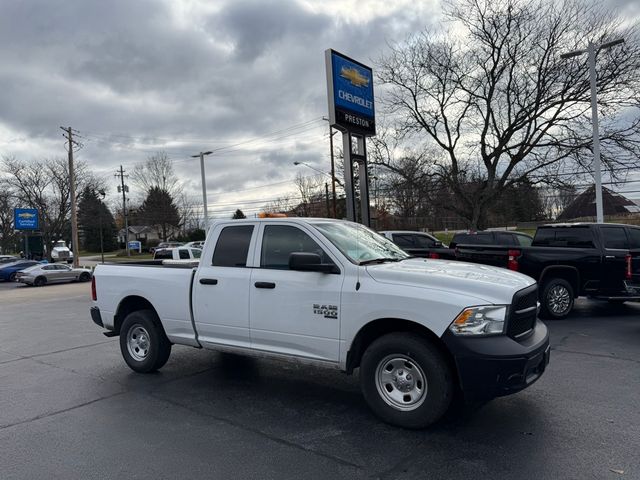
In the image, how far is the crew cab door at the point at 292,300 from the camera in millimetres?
4637

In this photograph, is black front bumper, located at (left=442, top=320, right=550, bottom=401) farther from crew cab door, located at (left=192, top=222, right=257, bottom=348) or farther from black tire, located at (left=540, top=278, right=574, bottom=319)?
black tire, located at (left=540, top=278, right=574, bottom=319)

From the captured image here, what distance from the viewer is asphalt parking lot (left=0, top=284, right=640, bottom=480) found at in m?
3.62

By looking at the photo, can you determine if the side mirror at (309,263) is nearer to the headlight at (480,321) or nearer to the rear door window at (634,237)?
the headlight at (480,321)

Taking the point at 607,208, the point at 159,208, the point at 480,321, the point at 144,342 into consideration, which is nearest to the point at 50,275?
the point at 144,342

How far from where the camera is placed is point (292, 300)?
15.9 ft

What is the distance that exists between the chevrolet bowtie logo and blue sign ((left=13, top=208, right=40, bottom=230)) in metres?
49.4

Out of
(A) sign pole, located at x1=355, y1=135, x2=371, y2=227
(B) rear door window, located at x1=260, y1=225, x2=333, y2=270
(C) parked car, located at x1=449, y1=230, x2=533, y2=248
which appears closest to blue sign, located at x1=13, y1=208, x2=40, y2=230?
(A) sign pole, located at x1=355, y1=135, x2=371, y2=227

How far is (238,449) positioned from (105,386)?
9.02 feet

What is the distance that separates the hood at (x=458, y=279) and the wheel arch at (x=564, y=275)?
563 cm

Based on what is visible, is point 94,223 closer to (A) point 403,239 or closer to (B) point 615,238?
(A) point 403,239

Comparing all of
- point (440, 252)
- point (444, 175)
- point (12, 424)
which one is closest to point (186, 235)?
point (444, 175)

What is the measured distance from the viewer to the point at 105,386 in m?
5.91

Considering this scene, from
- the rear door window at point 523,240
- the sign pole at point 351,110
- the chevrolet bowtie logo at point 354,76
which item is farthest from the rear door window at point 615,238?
the chevrolet bowtie logo at point 354,76

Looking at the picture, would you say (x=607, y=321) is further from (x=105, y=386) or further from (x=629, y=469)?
(x=105, y=386)
